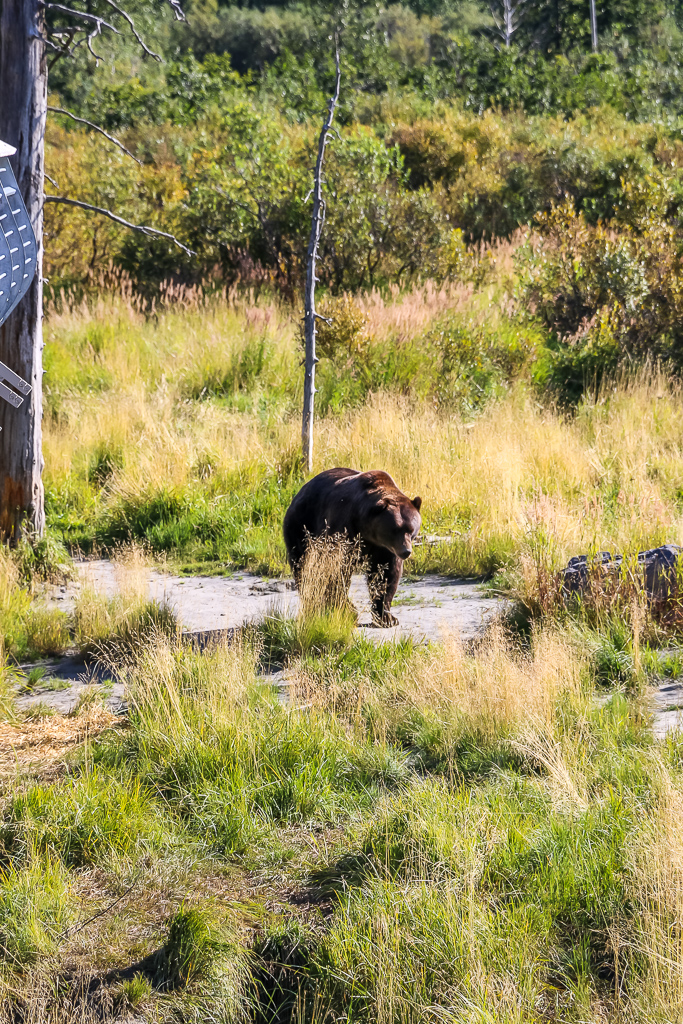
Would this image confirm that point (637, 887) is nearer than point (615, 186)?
Yes

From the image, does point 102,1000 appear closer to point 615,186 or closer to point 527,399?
point 527,399

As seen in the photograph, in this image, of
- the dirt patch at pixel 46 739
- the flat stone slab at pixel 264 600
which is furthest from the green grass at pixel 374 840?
the flat stone slab at pixel 264 600

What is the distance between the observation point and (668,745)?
422 centimetres

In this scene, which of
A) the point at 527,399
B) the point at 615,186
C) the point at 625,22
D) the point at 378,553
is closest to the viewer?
the point at 378,553

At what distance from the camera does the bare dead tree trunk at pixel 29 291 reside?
7312mm

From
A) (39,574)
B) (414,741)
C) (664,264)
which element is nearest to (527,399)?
(664,264)

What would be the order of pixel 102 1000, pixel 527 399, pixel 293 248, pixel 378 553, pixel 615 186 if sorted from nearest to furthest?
1. pixel 102 1000
2. pixel 378 553
3. pixel 527 399
4. pixel 293 248
5. pixel 615 186

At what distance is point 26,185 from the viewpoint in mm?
7445

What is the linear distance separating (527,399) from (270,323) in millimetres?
3730

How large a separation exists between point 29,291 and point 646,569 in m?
5.05

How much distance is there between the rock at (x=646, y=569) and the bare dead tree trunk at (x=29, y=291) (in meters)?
4.31

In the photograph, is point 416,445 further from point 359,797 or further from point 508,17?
point 508,17

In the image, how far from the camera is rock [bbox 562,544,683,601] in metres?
6.14

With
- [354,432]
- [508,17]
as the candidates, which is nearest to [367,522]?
[354,432]
